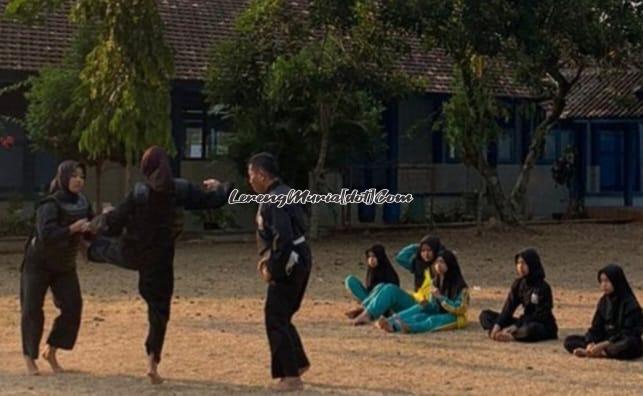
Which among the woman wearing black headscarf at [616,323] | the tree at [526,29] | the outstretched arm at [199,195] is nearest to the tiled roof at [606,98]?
the tree at [526,29]

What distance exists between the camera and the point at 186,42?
23078 millimetres

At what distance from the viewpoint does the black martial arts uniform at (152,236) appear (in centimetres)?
792

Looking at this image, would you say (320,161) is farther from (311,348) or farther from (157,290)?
(157,290)

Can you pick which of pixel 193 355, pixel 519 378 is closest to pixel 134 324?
pixel 193 355

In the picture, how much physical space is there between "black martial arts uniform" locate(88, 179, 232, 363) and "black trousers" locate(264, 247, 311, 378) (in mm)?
Result: 768

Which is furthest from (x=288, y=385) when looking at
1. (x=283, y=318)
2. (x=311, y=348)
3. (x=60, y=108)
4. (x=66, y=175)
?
(x=60, y=108)

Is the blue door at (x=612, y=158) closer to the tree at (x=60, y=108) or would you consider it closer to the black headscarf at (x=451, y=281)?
the tree at (x=60, y=108)

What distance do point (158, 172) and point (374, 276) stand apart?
3925 millimetres

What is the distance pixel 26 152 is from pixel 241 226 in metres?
4.26

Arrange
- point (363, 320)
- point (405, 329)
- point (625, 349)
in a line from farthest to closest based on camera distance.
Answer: point (363, 320) → point (405, 329) → point (625, 349)

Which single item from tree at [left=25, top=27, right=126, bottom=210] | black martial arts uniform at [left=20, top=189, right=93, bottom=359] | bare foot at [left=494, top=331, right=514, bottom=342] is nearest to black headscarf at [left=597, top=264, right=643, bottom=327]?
bare foot at [left=494, top=331, right=514, bottom=342]

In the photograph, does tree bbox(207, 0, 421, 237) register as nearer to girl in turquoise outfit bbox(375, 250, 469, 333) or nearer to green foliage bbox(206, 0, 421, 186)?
green foliage bbox(206, 0, 421, 186)

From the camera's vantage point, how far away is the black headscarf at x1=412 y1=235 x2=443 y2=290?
10.7 meters

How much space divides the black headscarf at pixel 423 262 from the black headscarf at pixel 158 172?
11.2ft
